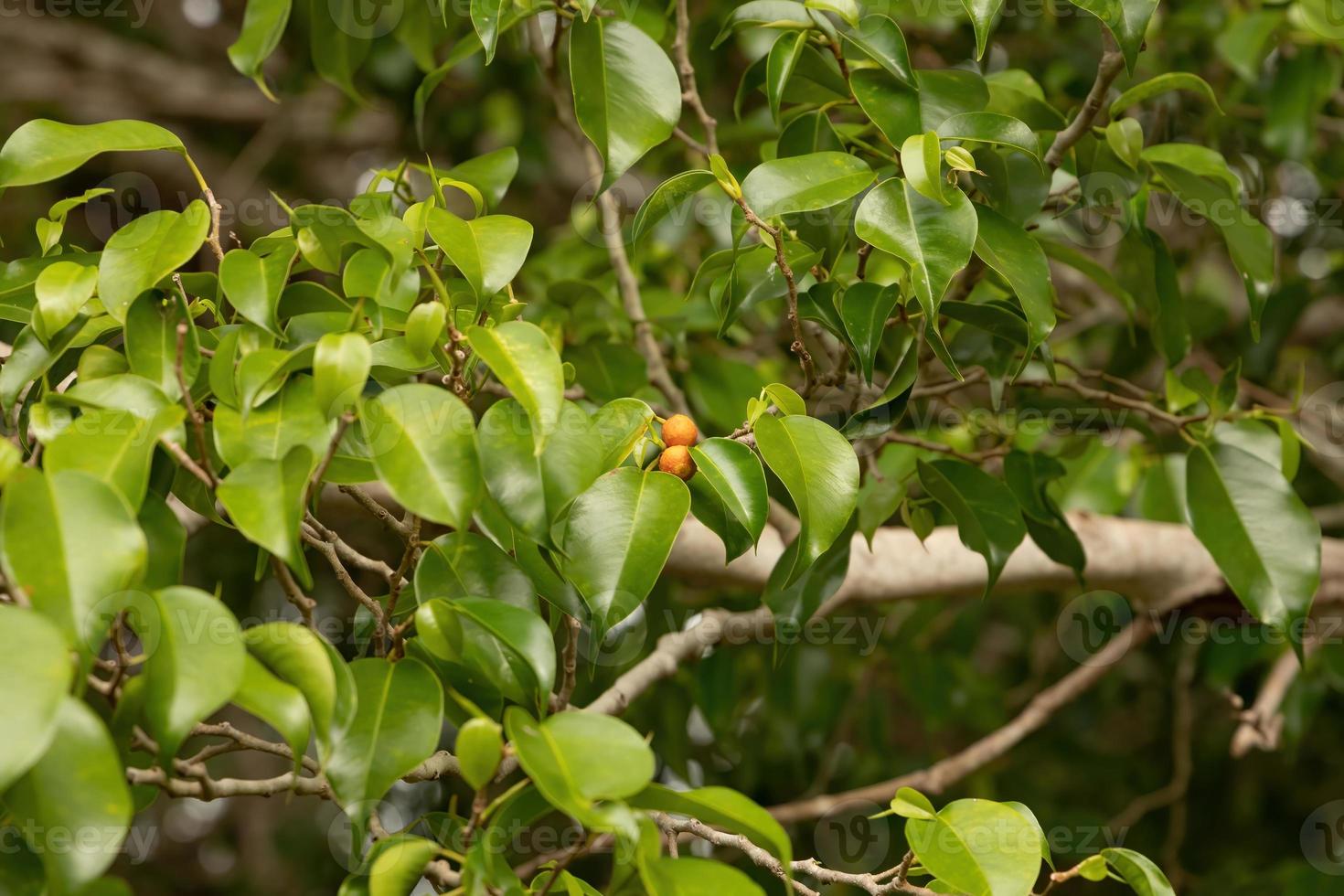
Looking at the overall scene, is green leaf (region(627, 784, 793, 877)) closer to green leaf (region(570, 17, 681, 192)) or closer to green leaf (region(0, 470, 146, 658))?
green leaf (region(0, 470, 146, 658))

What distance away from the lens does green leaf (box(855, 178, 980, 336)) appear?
76 centimetres

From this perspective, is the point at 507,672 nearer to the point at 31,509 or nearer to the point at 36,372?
the point at 31,509

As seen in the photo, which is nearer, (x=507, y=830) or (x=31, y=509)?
(x=31, y=509)

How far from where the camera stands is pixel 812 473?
0.72m

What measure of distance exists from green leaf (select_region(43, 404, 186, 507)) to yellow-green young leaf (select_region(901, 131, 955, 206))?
0.47m

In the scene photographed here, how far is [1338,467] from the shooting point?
1.66 metres

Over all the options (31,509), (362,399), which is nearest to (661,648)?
(362,399)

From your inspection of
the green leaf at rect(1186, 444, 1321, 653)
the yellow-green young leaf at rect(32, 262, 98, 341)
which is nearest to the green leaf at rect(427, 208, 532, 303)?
the yellow-green young leaf at rect(32, 262, 98, 341)

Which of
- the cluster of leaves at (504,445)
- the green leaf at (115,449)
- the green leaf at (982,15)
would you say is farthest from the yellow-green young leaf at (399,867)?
the green leaf at (982,15)

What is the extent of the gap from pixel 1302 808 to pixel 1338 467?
44.3 inches

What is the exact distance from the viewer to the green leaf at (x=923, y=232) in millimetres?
761

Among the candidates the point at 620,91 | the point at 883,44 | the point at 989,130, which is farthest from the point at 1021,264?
the point at 620,91

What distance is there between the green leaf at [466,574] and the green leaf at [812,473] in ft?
0.55

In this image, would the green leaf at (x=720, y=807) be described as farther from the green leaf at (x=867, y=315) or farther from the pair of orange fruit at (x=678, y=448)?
the green leaf at (x=867, y=315)
